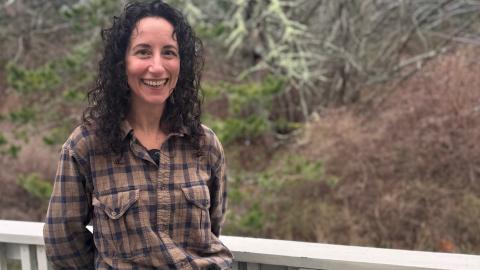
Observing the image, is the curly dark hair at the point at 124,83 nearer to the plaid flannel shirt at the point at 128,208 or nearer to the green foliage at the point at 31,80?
the plaid flannel shirt at the point at 128,208

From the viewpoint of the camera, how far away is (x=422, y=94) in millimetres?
7648

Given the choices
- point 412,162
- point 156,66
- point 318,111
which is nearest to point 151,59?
point 156,66

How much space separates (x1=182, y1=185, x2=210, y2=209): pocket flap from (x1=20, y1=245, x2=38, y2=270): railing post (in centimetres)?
74

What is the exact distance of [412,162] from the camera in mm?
6953

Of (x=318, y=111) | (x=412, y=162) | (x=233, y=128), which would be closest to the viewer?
(x=233, y=128)

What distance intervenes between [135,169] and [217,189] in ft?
1.00

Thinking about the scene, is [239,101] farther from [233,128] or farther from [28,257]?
[28,257]

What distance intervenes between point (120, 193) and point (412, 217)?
5571mm

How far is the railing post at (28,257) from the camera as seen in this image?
184cm

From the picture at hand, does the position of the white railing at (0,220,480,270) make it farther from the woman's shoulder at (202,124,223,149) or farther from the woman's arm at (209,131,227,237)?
the woman's shoulder at (202,124,223,149)

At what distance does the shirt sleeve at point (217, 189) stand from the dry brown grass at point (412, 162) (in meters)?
4.80

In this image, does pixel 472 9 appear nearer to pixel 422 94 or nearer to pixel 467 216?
pixel 422 94

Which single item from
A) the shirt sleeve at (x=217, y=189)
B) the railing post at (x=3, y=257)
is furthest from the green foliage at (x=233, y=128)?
the shirt sleeve at (x=217, y=189)

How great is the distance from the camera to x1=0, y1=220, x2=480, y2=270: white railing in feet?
4.93
